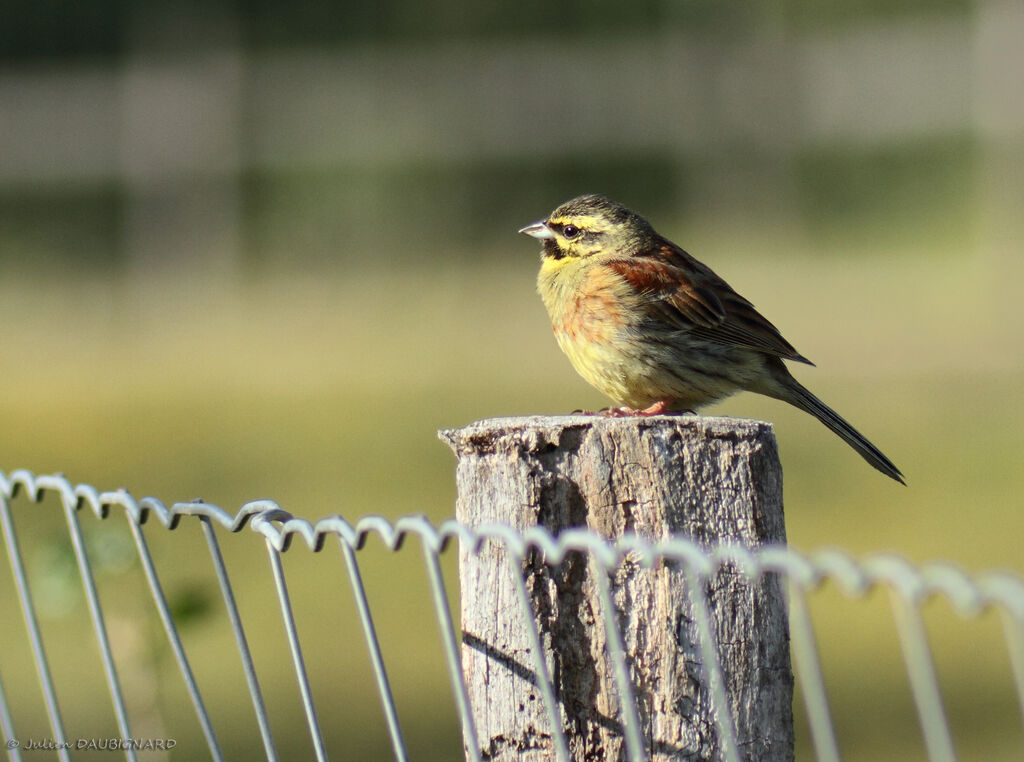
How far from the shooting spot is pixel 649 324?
5211mm

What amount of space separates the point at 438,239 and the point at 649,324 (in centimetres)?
1396

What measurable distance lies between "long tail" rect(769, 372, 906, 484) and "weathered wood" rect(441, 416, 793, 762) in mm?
2334

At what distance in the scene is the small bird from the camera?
515cm

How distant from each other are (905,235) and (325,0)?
9175 mm

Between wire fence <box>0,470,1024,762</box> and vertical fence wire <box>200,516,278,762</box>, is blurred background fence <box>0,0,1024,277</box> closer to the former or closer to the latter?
wire fence <box>0,470,1024,762</box>

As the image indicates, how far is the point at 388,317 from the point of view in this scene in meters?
16.1

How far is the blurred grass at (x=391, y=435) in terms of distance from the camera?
7551 millimetres

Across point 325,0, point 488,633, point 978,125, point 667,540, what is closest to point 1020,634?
point 667,540

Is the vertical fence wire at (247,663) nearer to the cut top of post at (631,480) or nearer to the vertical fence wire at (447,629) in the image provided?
the vertical fence wire at (447,629)

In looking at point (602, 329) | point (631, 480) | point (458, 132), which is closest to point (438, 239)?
point (458, 132)

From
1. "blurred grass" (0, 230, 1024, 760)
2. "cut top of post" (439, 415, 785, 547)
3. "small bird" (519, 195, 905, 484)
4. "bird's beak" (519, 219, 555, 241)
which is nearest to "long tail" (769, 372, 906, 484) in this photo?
"small bird" (519, 195, 905, 484)

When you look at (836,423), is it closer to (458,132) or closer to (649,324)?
(649,324)

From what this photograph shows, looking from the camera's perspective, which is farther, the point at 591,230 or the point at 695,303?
the point at 591,230

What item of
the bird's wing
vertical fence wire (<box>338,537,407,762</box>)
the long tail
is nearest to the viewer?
vertical fence wire (<box>338,537,407,762</box>)
